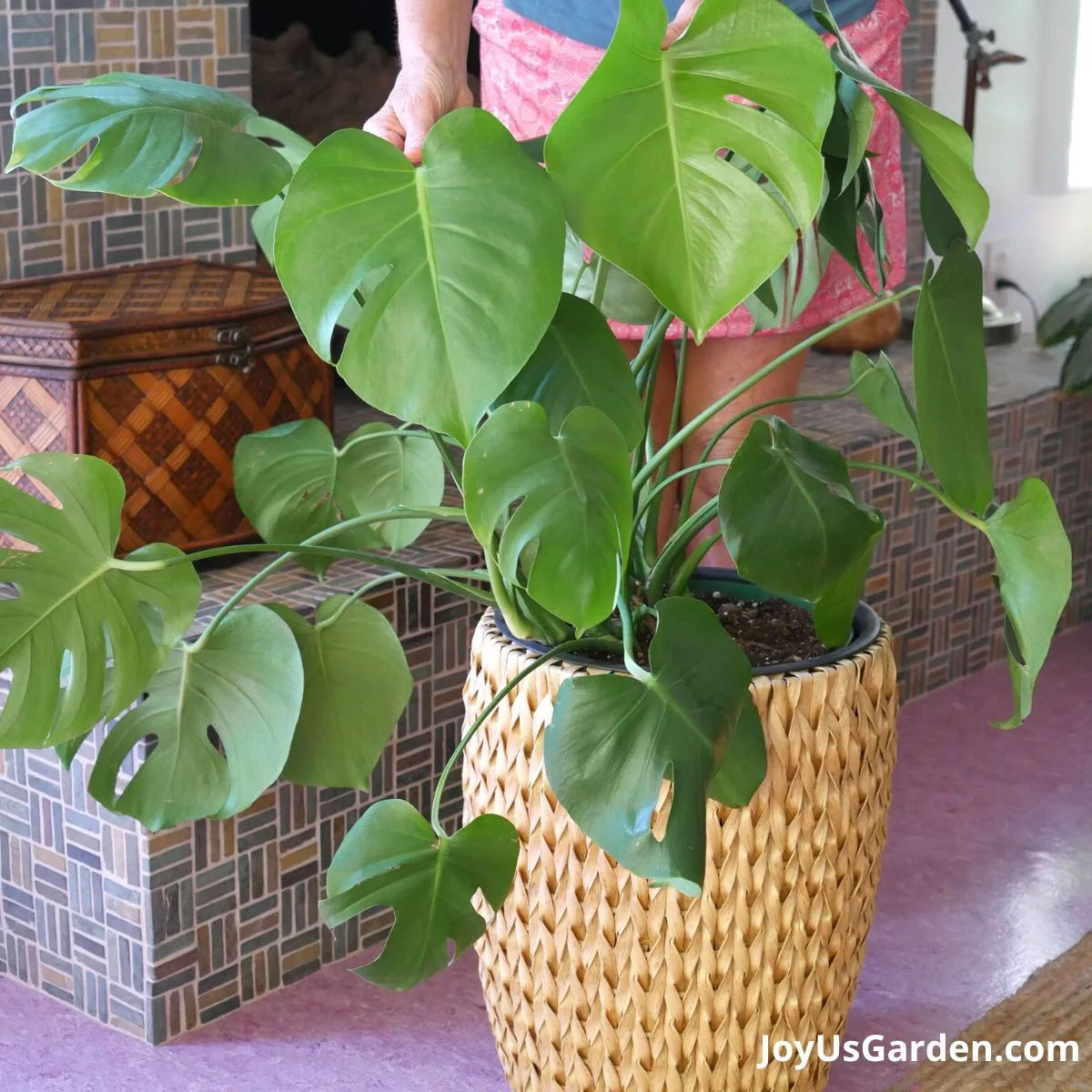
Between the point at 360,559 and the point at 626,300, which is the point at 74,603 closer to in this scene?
the point at 360,559

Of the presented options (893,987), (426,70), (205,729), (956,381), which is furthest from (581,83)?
(893,987)

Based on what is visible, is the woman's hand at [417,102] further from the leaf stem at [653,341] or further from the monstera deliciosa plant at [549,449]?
the leaf stem at [653,341]

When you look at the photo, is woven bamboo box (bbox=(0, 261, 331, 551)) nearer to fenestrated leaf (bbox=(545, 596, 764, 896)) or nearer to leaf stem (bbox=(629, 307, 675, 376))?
leaf stem (bbox=(629, 307, 675, 376))

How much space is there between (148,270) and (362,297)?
26.6 inches

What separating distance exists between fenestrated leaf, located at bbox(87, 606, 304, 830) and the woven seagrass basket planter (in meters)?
0.15

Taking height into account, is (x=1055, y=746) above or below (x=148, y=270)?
below

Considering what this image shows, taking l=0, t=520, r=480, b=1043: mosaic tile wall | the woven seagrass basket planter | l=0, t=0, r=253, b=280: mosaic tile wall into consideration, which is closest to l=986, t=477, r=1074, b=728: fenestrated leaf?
the woven seagrass basket planter

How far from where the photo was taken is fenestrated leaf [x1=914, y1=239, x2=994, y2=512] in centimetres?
96

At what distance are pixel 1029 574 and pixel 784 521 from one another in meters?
0.18

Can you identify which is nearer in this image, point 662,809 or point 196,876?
point 662,809

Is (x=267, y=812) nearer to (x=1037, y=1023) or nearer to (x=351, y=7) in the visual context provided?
(x=1037, y=1023)

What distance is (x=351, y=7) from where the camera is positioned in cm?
223

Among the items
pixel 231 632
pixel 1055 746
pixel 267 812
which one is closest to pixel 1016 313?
pixel 1055 746

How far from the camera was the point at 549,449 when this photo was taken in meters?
0.90
